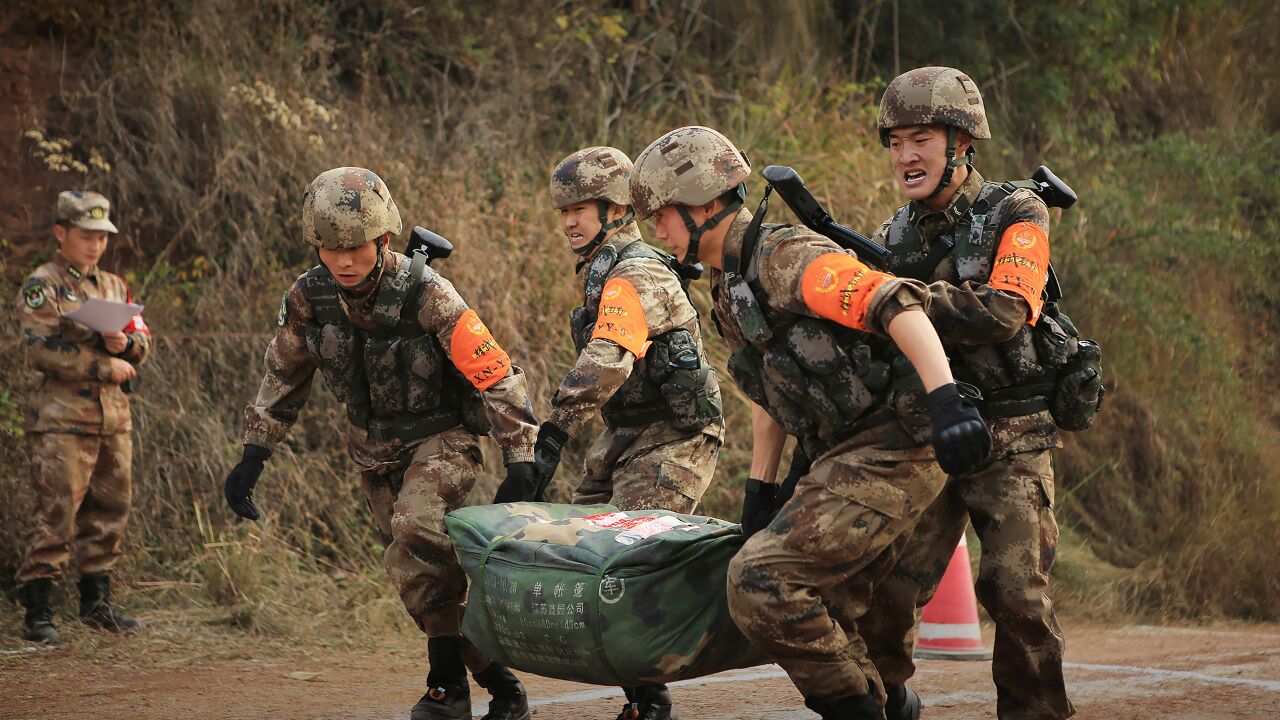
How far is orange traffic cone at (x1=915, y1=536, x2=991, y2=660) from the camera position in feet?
22.4

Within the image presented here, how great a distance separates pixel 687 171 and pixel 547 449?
120 cm

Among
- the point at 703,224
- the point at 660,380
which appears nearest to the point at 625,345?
the point at 660,380

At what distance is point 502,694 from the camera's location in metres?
5.00

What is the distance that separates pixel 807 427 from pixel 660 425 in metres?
1.31

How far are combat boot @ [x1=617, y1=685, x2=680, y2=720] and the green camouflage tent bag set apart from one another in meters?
0.99

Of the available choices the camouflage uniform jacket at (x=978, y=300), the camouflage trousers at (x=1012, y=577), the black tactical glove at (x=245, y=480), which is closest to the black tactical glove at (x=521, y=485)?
the black tactical glove at (x=245, y=480)

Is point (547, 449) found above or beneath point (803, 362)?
beneath

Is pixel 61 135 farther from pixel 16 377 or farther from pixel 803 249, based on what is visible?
pixel 803 249

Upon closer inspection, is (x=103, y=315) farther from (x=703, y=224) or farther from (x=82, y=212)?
(x=703, y=224)

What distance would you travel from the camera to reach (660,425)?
5184 millimetres

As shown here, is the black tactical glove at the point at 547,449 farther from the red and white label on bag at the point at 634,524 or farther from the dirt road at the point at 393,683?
the dirt road at the point at 393,683

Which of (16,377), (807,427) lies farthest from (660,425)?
(16,377)

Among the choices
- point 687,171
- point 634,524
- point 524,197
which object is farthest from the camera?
point 524,197

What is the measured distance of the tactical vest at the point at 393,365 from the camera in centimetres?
495
